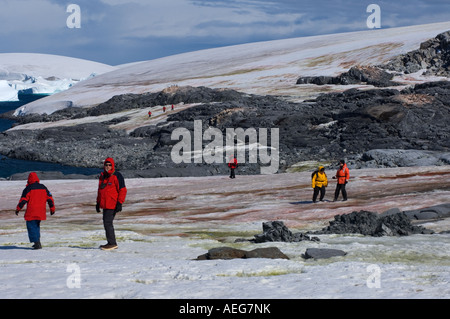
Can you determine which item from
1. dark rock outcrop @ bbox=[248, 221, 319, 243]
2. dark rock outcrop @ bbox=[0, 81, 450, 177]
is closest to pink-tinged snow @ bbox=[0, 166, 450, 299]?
dark rock outcrop @ bbox=[248, 221, 319, 243]

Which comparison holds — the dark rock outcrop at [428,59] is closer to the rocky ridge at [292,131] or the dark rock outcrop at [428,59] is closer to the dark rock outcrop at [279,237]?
the rocky ridge at [292,131]

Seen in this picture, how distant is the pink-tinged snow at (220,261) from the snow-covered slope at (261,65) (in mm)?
79731

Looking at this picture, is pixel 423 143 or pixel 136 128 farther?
pixel 136 128

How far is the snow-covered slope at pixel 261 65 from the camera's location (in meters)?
129

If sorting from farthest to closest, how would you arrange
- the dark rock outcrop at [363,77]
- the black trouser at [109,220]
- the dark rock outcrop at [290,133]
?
the dark rock outcrop at [363,77], the dark rock outcrop at [290,133], the black trouser at [109,220]

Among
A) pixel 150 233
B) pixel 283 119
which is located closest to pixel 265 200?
pixel 150 233

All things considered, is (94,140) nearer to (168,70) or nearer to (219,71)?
(219,71)

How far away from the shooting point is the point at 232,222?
2533 cm

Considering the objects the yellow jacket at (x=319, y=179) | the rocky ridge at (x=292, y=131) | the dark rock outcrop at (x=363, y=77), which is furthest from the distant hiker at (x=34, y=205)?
the dark rock outcrop at (x=363, y=77)

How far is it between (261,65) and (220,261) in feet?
453

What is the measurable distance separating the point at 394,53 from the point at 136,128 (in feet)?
186

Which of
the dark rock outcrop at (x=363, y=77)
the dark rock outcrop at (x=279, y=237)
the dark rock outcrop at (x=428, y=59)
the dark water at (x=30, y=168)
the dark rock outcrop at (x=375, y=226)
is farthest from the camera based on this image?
the dark rock outcrop at (x=428, y=59)

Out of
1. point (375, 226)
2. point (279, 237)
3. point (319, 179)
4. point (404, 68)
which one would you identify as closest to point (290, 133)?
point (404, 68)

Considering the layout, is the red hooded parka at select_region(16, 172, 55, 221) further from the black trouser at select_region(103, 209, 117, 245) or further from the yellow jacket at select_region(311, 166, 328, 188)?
the yellow jacket at select_region(311, 166, 328, 188)
